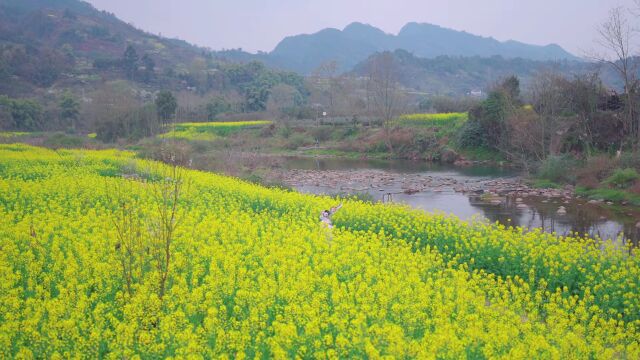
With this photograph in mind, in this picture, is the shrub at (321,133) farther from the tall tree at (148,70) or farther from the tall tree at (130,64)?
the tall tree at (130,64)

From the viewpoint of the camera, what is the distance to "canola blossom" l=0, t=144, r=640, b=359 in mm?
5945

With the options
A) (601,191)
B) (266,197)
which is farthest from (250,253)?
(601,191)

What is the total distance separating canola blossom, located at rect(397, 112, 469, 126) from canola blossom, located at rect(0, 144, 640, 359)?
106 feet

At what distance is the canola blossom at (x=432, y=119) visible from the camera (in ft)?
145

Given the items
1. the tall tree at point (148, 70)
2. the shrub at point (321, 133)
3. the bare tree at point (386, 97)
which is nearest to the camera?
the bare tree at point (386, 97)

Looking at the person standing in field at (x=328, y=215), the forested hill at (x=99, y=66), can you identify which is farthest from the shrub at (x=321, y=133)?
the person standing in field at (x=328, y=215)

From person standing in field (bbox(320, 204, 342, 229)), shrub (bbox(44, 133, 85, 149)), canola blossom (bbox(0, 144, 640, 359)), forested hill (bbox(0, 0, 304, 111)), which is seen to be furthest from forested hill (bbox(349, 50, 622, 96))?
canola blossom (bbox(0, 144, 640, 359))

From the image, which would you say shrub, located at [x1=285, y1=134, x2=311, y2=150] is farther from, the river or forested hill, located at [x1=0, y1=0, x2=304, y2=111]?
forested hill, located at [x1=0, y1=0, x2=304, y2=111]

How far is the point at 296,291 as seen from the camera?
7391mm

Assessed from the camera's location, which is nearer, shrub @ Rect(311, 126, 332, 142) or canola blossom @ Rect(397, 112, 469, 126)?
canola blossom @ Rect(397, 112, 469, 126)

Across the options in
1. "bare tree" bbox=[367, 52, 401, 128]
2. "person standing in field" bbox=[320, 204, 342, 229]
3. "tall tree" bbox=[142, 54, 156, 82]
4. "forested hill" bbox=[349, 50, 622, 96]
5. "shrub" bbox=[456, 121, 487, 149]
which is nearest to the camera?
"person standing in field" bbox=[320, 204, 342, 229]

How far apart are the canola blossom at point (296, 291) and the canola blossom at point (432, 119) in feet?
106

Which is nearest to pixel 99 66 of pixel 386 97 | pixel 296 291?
pixel 386 97

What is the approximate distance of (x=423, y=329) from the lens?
6855 mm
